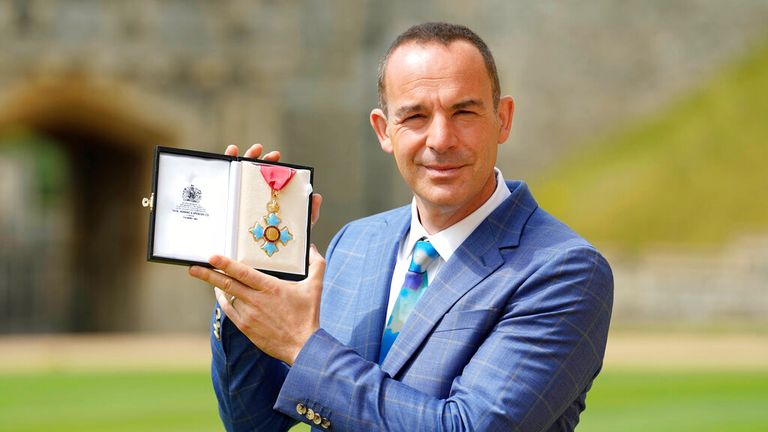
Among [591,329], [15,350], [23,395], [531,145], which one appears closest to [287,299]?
[591,329]

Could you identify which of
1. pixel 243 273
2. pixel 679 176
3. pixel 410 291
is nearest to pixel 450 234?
pixel 410 291

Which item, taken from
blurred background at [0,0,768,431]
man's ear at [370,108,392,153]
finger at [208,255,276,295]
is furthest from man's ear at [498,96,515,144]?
blurred background at [0,0,768,431]

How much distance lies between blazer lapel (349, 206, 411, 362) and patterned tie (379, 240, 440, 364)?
18 millimetres

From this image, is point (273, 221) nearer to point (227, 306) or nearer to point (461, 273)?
point (227, 306)

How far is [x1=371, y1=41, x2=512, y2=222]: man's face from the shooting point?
2.38m

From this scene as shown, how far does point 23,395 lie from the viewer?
34.7ft

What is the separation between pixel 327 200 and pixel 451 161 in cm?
1455

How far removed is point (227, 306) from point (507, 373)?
55 centimetres

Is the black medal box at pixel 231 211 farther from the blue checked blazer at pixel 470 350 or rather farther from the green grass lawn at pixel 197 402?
the green grass lawn at pixel 197 402

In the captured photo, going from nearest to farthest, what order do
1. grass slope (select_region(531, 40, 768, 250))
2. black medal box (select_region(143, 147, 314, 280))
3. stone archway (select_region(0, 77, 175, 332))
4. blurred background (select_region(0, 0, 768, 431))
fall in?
1. black medal box (select_region(143, 147, 314, 280))
2. blurred background (select_region(0, 0, 768, 431))
3. stone archway (select_region(0, 77, 175, 332))
4. grass slope (select_region(531, 40, 768, 250))

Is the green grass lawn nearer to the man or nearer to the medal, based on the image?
the man

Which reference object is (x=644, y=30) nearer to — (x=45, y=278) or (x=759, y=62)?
(x=759, y=62)

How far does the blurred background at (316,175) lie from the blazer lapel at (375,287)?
6.49 m

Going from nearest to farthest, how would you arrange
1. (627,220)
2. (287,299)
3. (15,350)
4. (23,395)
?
(287,299) < (23,395) < (15,350) < (627,220)
